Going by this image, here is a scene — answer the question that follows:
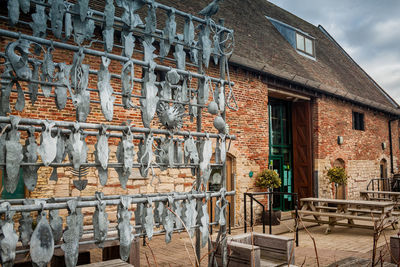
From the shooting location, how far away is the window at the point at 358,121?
14.5 metres

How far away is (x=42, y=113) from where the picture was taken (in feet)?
19.8

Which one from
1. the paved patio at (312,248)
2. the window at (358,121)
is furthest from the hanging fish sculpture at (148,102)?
the window at (358,121)

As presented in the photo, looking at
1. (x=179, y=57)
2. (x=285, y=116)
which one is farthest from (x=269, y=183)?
(x=179, y=57)

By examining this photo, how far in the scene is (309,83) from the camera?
36.4 ft

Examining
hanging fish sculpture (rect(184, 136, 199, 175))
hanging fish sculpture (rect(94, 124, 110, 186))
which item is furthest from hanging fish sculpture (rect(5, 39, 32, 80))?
hanging fish sculpture (rect(184, 136, 199, 175))

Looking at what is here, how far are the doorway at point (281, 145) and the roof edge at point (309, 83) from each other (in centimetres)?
134

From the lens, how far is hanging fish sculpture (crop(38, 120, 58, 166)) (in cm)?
225

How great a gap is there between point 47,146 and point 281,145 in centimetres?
1061

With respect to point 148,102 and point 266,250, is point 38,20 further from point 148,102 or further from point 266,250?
point 266,250

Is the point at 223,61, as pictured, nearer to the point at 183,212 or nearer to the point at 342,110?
the point at 183,212

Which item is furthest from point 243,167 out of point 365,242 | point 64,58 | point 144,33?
point 144,33

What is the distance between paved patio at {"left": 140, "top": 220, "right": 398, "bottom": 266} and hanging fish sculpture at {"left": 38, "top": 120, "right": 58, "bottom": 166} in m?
2.96

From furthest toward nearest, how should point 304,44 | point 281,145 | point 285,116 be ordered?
1. point 304,44
2. point 285,116
3. point 281,145

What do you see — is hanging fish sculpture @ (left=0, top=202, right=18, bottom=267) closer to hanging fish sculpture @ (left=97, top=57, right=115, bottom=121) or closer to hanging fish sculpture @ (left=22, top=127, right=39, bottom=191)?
hanging fish sculpture @ (left=22, top=127, right=39, bottom=191)
